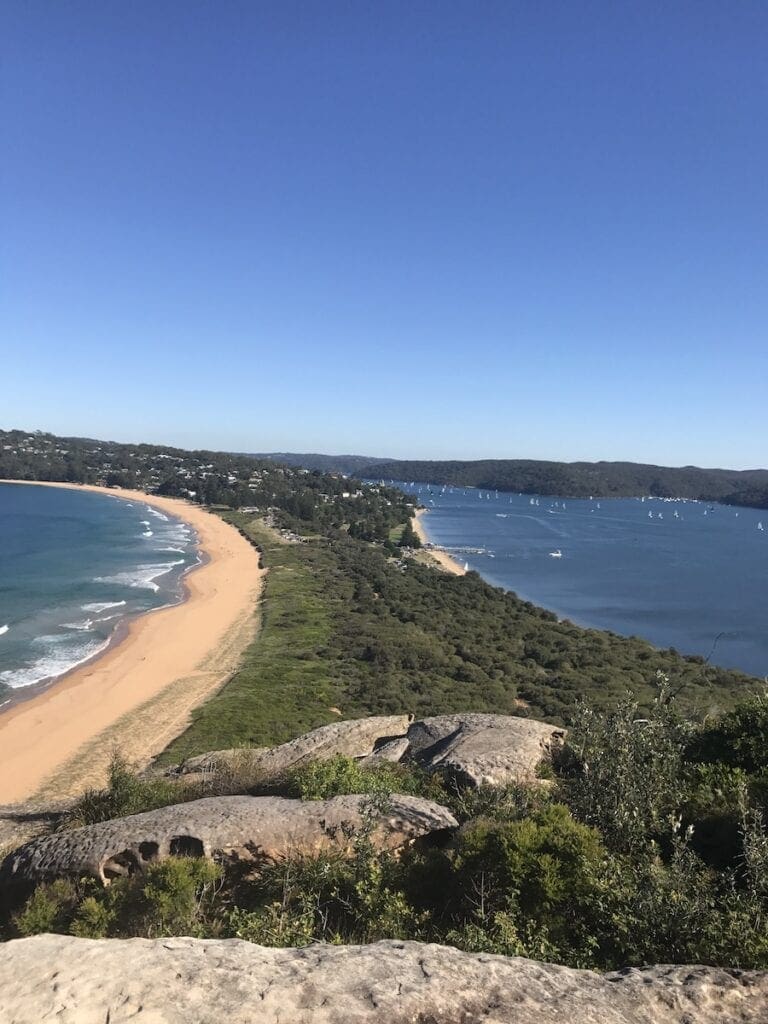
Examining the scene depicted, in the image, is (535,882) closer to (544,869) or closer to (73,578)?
(544,869)

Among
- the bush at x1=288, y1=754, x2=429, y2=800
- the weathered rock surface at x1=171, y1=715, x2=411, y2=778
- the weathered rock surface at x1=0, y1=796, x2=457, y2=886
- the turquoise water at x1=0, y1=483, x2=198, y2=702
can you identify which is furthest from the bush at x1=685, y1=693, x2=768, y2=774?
the turquoise water at x1=0, y1=483, x2=198, y2=702

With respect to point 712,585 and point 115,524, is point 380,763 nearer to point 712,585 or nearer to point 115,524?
point 712,585

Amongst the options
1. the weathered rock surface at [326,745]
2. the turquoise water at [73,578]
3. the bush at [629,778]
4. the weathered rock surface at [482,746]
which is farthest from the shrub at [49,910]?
the turquoise water at [73,578]

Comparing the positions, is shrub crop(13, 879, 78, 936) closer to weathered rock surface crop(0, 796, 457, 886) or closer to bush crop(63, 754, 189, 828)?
weathered rock surface crop(0, 796, 457, 886)

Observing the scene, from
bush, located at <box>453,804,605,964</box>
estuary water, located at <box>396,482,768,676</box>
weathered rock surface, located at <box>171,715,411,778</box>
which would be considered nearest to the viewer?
bush, located at <box>453,804,605,964</box>

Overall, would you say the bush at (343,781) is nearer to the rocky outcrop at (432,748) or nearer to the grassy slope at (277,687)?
the rocky outcrop at (432,748)

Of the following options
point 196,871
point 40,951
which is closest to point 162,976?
point 40,951

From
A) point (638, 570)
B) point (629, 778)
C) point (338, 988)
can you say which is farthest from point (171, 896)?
point (638, 570)
